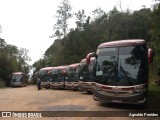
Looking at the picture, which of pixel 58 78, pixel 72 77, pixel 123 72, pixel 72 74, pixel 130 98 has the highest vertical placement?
pixel 123 72

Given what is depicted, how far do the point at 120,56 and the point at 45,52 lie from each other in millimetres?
69773

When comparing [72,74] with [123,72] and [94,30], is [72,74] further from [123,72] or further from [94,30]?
[94,30]

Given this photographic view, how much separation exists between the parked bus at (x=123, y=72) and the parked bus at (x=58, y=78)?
17.2 m

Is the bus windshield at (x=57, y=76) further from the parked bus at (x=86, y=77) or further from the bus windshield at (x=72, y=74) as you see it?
the parked bus at (x=86, y=77)

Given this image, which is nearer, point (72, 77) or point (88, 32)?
point (72, 77)

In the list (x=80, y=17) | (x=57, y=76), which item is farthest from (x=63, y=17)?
(x=57, y=76)

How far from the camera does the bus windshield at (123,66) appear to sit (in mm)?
14586

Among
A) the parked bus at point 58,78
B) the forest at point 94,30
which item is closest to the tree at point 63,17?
the forest at point 94,30

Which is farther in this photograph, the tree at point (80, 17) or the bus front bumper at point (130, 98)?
the tree at point (80, 17)

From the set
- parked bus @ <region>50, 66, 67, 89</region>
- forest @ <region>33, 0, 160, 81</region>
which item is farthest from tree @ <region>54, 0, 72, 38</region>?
parked bus @ <region>50, 66, 67, 89</region>

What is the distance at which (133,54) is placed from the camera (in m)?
15.1

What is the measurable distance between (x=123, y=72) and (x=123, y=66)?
334 millimetres

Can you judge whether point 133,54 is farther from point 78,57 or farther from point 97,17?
point 97,17

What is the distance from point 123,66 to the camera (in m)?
15.0
